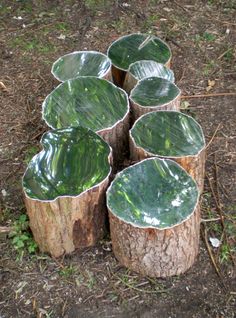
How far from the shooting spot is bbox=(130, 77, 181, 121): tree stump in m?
2.79

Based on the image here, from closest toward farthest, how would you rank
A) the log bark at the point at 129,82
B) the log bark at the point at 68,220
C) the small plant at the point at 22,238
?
the log bark at the point at 68,220 → the small plant at the point at 22,238 → the log bark at the point at 129,82

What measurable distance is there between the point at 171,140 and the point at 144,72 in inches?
24.8

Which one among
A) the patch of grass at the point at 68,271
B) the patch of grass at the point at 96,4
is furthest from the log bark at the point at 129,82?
the patch of grass at the point at 96,4

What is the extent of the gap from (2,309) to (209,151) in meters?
1.42

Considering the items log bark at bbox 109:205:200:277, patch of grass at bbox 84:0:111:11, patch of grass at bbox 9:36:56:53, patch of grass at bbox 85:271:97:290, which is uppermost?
log bark at bbox 109:205:200:277

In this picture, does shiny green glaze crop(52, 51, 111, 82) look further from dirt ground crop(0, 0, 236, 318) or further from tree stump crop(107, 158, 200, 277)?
tree stump crop(107, 158, 200, 277)

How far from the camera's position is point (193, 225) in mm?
2330

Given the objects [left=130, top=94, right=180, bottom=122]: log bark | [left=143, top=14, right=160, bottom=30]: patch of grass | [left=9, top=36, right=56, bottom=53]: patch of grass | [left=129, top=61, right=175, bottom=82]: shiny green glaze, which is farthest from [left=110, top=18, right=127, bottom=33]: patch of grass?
[left=130, top=94, right=180, bottom=122]: log bark

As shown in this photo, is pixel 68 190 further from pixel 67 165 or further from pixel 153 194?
pixel 153 194

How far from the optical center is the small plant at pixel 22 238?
8.54 feet

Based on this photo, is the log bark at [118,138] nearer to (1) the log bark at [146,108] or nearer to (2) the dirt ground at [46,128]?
(1) the log bark at [146,108]

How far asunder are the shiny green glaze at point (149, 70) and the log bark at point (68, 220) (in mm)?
894

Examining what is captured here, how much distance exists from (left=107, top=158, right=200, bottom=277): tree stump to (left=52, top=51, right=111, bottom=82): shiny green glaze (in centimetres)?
88

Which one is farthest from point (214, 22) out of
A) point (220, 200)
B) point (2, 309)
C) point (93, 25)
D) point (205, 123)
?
point (2, 309)
